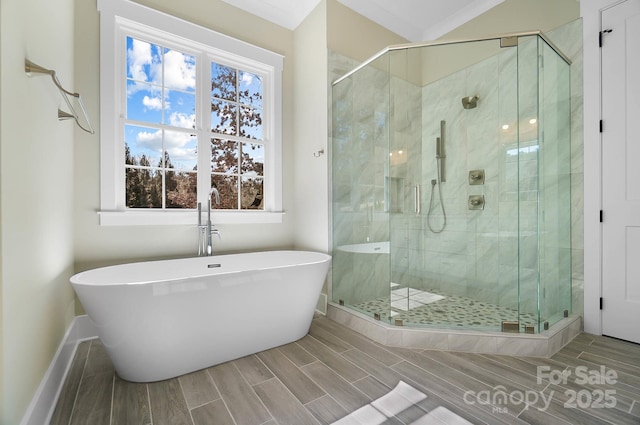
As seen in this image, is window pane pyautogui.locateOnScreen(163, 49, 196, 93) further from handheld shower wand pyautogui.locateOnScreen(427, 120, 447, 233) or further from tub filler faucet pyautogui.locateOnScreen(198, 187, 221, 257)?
handheld shower wand pyautogui.locateOnScreen(427, 120, 447, 233)

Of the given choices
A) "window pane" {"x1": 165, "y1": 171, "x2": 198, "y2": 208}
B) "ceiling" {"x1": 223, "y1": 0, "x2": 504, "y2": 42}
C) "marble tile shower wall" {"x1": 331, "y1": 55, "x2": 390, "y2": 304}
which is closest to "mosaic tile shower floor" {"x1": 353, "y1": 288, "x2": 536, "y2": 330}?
"marble tile shower wall" {"x1": 331, "y1": 55, "x2": 390, "y2": 304}

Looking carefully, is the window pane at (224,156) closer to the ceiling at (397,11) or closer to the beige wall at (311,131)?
the beige wall at (311,131)

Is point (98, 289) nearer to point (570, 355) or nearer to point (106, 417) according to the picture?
point (106, 417)

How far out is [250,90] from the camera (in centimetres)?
319

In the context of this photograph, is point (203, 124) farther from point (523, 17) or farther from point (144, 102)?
point (523, 17)

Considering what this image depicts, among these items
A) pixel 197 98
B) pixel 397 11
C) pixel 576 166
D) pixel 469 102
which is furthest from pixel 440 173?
pixel 197 98

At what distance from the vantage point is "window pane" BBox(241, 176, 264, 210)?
3.14 metres

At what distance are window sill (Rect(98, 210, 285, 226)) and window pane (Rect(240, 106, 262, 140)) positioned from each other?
0.86 meters

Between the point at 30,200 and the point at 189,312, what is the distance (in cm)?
92

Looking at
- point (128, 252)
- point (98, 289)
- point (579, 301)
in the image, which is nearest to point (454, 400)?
point (579, 301)

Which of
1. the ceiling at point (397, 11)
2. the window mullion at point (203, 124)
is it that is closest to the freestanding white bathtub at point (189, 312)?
the window mullion at point (203, 124)

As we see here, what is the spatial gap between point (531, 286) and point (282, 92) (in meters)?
Result: 2.93

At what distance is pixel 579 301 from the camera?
2.41 meters

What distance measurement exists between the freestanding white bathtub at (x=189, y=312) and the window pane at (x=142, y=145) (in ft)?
3.08
